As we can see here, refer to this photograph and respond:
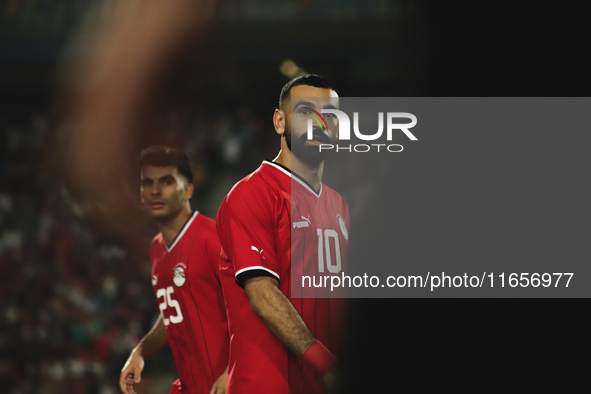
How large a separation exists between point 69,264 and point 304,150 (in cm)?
935

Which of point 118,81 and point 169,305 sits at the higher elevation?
point 118,81

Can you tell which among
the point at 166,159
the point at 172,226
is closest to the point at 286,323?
the point at 172,226

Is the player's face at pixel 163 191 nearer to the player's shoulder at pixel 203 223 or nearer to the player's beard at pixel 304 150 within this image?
the player's shoulder at pixel 203 223

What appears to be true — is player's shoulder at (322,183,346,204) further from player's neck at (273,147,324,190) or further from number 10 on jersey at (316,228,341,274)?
number 10 on jersey at (316,228,341,274)

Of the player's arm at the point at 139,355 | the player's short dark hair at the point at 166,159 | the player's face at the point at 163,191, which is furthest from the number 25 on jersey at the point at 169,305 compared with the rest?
the player's short dark hair at the point at 166,159

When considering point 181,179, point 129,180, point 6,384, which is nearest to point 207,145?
point 129,180

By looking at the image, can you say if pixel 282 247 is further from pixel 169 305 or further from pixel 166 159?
pixel 166 159

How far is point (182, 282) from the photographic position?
3.54 m

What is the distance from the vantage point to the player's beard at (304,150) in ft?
8.18

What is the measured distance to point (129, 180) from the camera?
9555 mm

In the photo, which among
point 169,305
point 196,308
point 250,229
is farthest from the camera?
point 169,305

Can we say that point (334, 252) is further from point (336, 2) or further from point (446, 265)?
point (336, 2)

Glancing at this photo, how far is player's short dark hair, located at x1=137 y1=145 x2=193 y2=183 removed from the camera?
12.6 ft

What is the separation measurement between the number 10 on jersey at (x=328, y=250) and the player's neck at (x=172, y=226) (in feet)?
4.53
